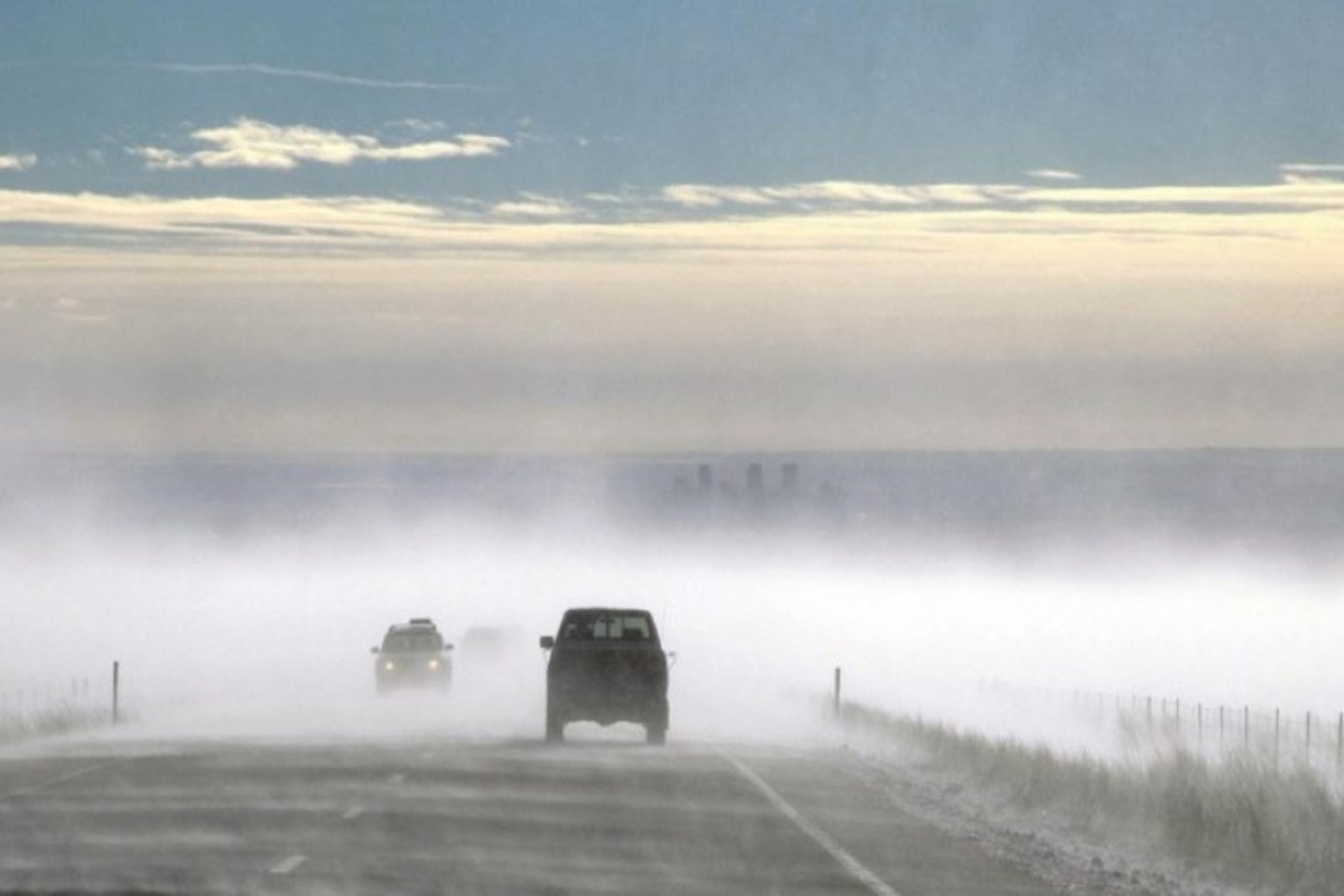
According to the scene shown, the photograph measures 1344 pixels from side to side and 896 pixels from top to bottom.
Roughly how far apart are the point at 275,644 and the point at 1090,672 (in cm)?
5429

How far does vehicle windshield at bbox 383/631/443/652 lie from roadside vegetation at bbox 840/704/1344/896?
29.6m

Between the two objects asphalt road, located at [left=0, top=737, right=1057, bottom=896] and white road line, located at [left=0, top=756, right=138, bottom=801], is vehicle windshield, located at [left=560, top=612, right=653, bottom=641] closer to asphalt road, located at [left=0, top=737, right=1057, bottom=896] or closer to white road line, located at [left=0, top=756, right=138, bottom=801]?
asphalt road, located at [left=0, top=737, right=1057, bottom=896]

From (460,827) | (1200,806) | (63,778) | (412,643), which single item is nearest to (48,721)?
(63,778)

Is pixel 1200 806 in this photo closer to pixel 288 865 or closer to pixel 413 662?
pixel 288 865

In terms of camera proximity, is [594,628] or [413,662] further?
[413,662]

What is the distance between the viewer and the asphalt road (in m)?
21.0

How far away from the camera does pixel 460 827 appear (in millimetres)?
26000

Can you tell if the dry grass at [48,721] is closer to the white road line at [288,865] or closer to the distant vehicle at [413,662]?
the distant vehicle at [413,662]

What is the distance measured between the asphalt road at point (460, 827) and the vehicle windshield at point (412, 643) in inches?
1004

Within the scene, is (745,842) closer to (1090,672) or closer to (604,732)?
(604,732)

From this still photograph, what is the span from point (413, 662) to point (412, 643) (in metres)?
0.59

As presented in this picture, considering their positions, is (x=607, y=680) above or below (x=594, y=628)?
below

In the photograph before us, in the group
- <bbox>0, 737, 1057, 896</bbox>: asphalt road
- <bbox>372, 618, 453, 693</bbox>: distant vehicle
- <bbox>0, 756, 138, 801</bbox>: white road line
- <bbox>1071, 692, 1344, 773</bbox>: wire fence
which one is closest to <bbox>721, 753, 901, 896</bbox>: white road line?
<bbox>0, 737, 1057, 896</bbox>: asphalt road

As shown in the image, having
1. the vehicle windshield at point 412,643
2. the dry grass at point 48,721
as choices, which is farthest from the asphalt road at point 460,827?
the vehicle windshield at point 412,643
